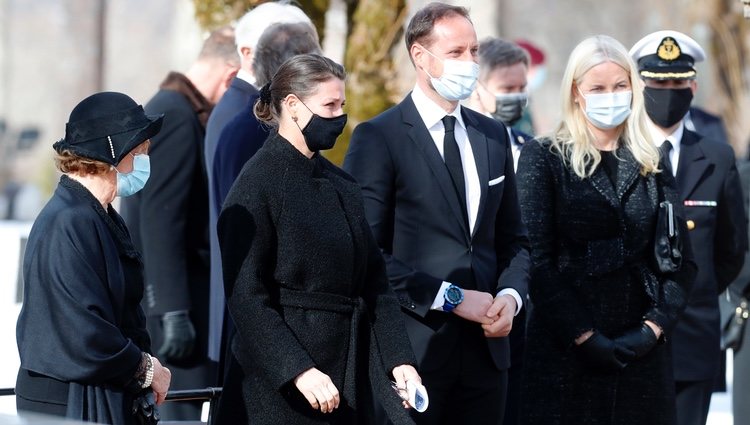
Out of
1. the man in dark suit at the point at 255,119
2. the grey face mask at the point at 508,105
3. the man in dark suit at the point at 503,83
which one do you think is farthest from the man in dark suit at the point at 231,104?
the grey face mask at the point at 508,105

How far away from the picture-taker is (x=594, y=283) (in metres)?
5.40

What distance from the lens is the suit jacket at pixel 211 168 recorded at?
5637 mm

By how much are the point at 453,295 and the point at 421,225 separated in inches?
11.5

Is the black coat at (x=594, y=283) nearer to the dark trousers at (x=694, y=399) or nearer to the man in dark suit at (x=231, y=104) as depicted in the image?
the dark trousers at (x=694, y=399)

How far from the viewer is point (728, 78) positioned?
2042cm

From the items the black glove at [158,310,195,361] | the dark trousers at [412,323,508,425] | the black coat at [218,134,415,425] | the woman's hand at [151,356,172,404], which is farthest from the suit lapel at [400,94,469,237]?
the black glove at [158,310,195,361]

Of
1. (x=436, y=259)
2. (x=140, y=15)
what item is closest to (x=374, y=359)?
(x=436, y=259)

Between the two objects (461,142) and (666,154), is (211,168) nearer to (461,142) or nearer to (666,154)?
(461,142)

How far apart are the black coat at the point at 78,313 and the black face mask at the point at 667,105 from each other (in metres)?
2.87

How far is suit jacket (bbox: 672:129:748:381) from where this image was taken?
20.1 feet

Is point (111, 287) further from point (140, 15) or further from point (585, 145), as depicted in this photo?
point (140, 15)

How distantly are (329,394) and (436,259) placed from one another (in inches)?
39.1

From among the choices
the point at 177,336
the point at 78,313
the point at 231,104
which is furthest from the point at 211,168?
the point at 78,313

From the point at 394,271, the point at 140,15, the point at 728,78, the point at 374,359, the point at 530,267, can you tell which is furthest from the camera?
the point at 140,15
